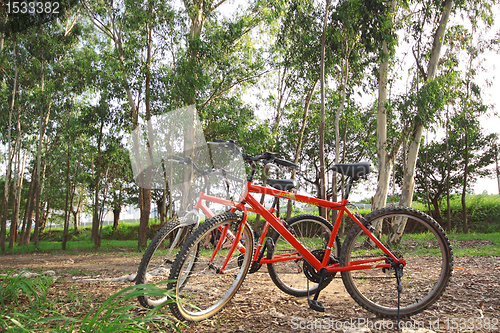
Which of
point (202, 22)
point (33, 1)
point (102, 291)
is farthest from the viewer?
point (202, 22)

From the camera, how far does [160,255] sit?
2408 mm

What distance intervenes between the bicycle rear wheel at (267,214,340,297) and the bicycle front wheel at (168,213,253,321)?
34cm

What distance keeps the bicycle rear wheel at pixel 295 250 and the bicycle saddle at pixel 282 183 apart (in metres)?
0.40

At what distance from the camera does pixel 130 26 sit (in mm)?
10602

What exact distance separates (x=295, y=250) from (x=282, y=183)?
62 centimetres

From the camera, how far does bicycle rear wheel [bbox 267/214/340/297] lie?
279cm

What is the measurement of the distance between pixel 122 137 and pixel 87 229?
16.7 m

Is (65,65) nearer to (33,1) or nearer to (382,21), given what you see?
(33,1)

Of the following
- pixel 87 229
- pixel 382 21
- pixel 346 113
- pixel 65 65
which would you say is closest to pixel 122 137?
pixel 65 65

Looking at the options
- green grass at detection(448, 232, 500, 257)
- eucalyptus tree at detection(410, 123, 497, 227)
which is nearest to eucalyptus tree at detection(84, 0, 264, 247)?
green grass at detection(448, 232, 500, 257)

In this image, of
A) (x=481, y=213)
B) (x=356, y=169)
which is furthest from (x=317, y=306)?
(x=481, y=213)

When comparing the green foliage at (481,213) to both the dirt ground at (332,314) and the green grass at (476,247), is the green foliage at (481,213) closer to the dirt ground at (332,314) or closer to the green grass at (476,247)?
the green grass at (476,247)

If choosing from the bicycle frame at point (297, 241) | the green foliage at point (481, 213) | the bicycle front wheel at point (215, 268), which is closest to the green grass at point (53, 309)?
the bicycle front wheel at point (215, 268)

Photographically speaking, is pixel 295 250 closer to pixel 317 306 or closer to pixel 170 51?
pixel 317 306
